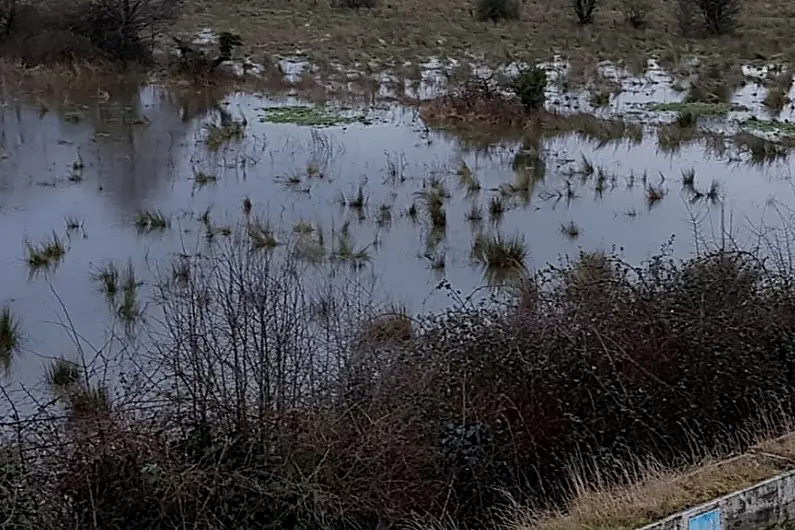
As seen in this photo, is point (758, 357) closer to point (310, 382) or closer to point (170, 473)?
point (310, 382)

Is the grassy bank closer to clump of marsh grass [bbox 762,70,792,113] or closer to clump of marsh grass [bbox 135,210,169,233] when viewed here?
clump of marsh grass [bbox 135,210,169,233]

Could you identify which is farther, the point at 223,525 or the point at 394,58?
the point at 394,58

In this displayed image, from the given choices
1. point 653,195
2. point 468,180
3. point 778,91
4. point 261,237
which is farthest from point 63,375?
point 778,91

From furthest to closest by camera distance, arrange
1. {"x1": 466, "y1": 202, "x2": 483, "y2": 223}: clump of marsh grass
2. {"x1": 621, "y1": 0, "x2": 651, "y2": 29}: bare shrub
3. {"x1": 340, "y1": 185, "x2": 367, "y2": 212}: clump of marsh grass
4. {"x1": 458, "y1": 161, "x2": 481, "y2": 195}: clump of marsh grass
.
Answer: {"x1": 621, "y1": 0, "x2": 651, "y2": 29}: bare shrub, {"x1": 458, "y1": 161, "x2": 481, "y2": 195}: clump of marsh grass, {"x1": 340, "y1": 185, "x2": 367, "y2": 212}: clump of marsh grass, {"x1": 466, "y1": 202, "x2": 483, "y2": 223}: clump of marsh grass

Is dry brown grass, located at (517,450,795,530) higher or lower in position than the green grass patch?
A: higher

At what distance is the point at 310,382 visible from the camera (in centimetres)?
661

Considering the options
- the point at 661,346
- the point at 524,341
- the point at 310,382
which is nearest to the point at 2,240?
the point at 310,382

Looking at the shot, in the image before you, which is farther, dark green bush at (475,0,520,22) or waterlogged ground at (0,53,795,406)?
dark green bush at (475,0,520,22)

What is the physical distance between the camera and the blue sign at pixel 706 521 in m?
4.22

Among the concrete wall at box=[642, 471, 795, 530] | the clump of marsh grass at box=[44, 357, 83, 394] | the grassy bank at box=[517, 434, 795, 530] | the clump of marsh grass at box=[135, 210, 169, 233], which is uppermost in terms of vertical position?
the concrete wall at box=[642, 471, 795, 530]

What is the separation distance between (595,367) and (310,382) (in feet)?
6.07

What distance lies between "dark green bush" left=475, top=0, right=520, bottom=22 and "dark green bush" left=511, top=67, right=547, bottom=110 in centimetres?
1704

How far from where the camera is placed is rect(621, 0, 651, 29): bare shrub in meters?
34.1

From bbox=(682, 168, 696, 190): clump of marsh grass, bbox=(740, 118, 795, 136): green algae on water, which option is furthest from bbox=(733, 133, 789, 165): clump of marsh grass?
bbox=(682, 168, 696, 190): clump of marsh grass
